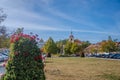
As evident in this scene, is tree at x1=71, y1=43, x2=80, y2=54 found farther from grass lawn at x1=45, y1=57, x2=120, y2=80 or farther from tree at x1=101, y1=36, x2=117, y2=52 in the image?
grass lawn at x1=45, y1=57, x2=120, y2=80

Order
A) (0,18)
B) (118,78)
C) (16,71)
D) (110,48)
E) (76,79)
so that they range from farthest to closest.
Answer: (110,48) → (0,18) → (118,78) → (76,79) → (16,71)

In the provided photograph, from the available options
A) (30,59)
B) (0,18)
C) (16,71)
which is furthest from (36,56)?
(0,18)

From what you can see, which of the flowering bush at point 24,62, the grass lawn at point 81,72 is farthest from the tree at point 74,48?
the flowering bush at point 24,62

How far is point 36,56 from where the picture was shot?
7930mm

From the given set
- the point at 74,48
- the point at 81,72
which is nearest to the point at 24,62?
the point at 81,72

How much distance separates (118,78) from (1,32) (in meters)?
16.8

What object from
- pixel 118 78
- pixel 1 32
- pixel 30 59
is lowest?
pixel 118 78

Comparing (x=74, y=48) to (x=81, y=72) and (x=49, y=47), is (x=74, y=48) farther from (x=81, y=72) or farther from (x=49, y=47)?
(x=81, y=72)

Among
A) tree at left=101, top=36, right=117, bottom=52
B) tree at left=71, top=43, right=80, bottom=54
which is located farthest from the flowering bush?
tree at left=71, top=43, right=80, bottom=54

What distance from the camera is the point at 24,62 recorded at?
7.77 metres

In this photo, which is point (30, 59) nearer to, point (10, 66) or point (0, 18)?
point (10, 66)

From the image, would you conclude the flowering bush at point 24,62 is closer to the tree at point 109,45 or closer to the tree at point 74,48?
the tree at point 109,45

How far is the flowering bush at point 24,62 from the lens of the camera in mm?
7730

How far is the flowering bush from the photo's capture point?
7730mm
